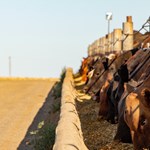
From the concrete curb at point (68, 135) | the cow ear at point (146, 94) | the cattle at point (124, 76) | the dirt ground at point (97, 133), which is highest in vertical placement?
the cow ear at point (146, 94)

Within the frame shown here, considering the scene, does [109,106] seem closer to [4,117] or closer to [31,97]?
[4,117]

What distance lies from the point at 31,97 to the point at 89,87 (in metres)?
10.3

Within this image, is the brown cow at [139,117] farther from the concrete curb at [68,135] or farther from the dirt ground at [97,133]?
the dirt ground at [97,133]

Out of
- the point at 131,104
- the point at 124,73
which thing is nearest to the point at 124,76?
the point at 124,73

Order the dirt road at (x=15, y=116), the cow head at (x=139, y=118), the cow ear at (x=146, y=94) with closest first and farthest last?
the cow ear at (x=146, y=94)
the cow head at (x=139, y=118)
the dirt road at (x=15, y=116)

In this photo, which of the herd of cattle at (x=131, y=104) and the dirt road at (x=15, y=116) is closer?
the herd of cattle at (x=131, y=104)

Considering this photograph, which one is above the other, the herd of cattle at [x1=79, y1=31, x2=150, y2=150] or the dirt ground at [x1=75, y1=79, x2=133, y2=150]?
the herd of cattle at [x1=79, y1=31, x2=150, y2=150]

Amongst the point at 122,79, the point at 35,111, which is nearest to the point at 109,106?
the point at 122,79

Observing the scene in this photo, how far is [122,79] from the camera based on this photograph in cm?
672

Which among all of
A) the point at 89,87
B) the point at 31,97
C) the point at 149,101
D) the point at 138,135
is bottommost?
the point at 31,97

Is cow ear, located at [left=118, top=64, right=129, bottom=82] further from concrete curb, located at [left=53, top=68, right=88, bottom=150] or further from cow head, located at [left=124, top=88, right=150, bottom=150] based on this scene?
cow head, located at [left=124, top=88, right=150, bottom=150]

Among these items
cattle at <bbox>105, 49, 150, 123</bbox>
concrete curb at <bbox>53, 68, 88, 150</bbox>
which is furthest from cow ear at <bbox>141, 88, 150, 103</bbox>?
concrete curb at <bbox>53, 68, 88, 150</bbox>

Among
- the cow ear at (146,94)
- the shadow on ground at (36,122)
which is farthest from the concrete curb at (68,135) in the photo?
the cow ear at (146,94)

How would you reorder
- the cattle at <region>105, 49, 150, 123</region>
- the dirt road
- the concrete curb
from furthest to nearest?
the dirt road → the concrete curb → the cattle at <region>105, 49, 150, 123</region>
